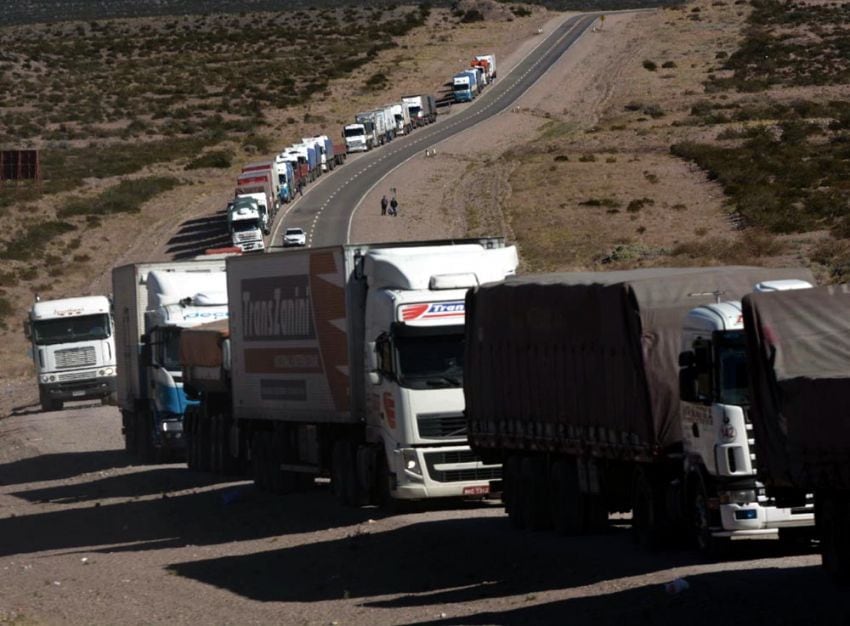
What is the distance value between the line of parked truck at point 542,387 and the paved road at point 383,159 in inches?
1902

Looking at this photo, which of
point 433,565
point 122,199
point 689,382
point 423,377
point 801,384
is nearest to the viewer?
point 801,384

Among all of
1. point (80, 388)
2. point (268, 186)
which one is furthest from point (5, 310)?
point (80, 388)

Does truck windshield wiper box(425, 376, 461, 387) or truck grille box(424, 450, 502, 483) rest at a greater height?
truck windshield wiper box(425, 376, 461, 387)

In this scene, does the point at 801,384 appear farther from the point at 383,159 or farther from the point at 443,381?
the point at 383,159

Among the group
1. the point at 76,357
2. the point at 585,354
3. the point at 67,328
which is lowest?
the point at 585,354

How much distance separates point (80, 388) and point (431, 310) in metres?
30.0

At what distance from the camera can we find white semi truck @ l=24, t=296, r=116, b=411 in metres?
51.5

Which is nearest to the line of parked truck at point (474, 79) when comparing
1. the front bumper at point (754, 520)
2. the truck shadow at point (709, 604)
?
the front bumper at point (754, 520)

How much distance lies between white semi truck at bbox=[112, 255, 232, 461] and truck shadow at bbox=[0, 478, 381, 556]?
6371 millimetres

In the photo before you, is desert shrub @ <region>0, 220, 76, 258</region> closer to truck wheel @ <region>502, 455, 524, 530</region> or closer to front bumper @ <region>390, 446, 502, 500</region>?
front bumper @ <region>390, 446, 502, 500</region>

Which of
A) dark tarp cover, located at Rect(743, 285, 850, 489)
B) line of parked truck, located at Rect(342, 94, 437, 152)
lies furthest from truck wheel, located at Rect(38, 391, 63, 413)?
line of parked truck, located at Rect(342, 94, 437, 152)

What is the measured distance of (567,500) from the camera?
68.8 ft

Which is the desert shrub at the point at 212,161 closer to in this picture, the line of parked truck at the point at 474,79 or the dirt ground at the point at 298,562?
the line of parked truck at the point at 474,79

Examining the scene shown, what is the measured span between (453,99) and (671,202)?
194 ft
